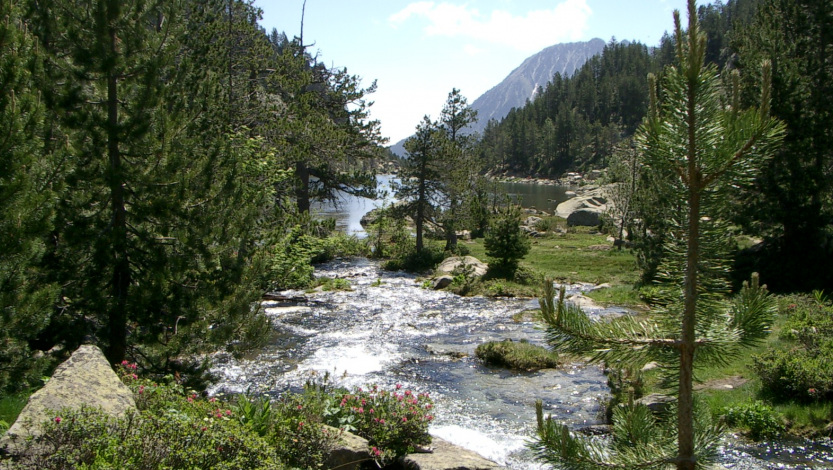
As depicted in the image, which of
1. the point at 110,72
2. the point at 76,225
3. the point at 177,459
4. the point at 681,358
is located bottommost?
the point at 177,459

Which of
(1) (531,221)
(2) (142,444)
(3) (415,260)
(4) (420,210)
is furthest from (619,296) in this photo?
(1) (531,221)

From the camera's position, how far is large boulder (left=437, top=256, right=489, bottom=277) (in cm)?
2547

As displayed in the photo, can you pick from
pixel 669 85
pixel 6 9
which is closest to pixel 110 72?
pixel 6 9

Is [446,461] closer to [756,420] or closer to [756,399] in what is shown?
[756,420]

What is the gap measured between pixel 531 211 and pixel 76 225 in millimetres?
52708

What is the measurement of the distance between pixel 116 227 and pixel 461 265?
19093mm

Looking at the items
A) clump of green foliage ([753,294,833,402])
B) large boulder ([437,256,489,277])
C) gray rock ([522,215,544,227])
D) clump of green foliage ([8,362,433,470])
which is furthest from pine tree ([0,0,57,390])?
gray rock ([522,215,544,227])

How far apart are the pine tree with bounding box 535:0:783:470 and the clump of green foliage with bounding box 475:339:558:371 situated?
428 inches

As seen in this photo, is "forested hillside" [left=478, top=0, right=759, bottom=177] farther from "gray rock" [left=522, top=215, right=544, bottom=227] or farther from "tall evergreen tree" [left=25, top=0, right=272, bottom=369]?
"tall evergreen tree" [left=25, top=0, right=272, bottom=369]

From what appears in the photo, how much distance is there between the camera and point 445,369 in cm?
1347

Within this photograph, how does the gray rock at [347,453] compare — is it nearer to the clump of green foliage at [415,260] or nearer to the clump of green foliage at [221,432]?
the clump of green foliage at [221,432]

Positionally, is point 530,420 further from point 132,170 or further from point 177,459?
point 132,170

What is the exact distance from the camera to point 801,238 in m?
19.0

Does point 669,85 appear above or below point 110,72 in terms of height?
below
